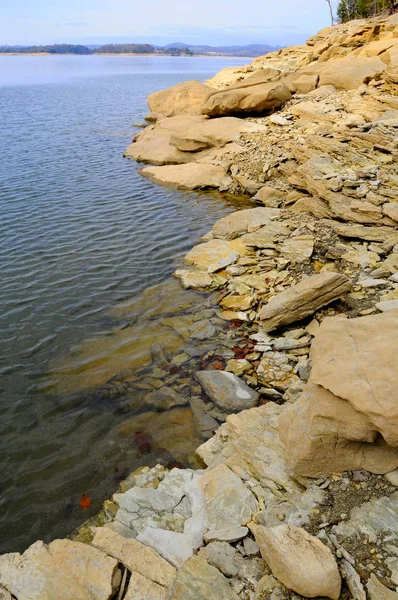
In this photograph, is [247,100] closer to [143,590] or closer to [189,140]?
[189,140]

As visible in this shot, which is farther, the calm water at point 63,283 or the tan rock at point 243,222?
the tan rock at point 243,222

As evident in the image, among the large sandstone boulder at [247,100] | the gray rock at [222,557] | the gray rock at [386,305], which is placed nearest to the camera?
the gray rock at [222,557]

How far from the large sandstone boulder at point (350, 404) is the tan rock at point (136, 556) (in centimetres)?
196

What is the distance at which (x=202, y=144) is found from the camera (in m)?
23.4

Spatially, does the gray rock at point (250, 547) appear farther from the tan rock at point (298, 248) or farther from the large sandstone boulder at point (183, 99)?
the large sandstone boulder at point (183, 99)

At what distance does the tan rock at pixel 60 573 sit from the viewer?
4.29 m

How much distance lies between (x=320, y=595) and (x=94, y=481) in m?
3.78

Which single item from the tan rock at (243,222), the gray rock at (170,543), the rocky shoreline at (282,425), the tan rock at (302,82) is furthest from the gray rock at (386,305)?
the tan rock at (302,82)

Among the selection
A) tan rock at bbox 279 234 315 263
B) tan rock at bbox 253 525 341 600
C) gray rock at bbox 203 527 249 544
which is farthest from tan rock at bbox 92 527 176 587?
tan rock at bbox 279 234 315 263

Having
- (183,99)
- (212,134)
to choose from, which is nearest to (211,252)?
(212,134)

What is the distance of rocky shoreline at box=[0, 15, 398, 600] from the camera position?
4.16m

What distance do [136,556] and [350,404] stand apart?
3.00m

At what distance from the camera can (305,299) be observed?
8.71m

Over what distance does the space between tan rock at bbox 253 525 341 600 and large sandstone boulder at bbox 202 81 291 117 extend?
25943mm
